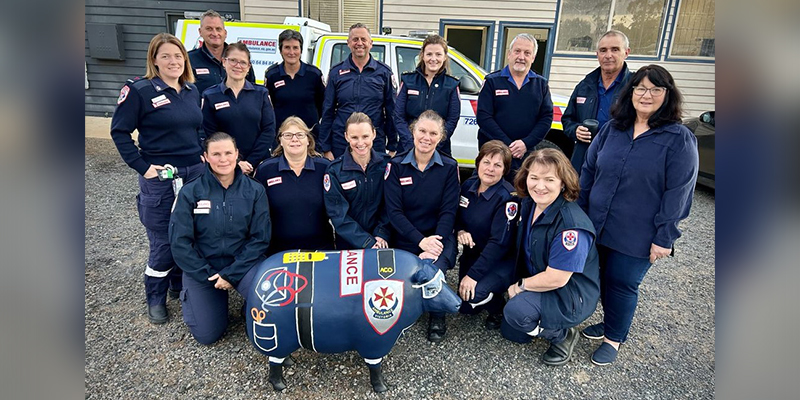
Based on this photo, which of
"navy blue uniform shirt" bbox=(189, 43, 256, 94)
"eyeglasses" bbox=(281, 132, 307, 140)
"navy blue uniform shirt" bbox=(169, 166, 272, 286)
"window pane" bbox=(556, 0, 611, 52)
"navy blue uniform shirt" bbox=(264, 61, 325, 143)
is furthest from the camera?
"window pane" bbox=(556, 0, 611, 52)

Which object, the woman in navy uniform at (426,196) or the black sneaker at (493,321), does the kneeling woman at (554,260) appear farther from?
the woman in navy uniform at (426,196)

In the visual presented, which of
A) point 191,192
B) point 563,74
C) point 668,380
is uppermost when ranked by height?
point 563,74

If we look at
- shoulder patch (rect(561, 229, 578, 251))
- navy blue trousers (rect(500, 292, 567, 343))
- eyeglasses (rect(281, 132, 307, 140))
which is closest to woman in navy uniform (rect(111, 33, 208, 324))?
eyeglasses (rect(281, 132, 307, 140))

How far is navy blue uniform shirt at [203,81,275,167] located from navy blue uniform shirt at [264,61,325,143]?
2.14ft

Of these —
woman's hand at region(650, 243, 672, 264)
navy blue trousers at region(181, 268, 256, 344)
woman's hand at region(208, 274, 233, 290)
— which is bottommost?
navy blue trousers at region(181, 268, 256, 344)

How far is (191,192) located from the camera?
264cm

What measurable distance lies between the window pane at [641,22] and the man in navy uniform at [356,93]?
772cm

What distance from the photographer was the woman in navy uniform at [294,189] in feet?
9.51

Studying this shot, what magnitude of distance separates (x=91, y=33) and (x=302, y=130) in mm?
9787

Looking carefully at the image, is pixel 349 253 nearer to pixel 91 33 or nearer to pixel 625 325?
pixel 625 325

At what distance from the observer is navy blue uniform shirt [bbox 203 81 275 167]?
3430 millimetres

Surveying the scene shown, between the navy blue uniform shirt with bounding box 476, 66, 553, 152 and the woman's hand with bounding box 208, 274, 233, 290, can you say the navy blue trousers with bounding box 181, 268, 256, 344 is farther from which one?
the navy blue uniform shirt with bounding box 476, 66, 553, 152
